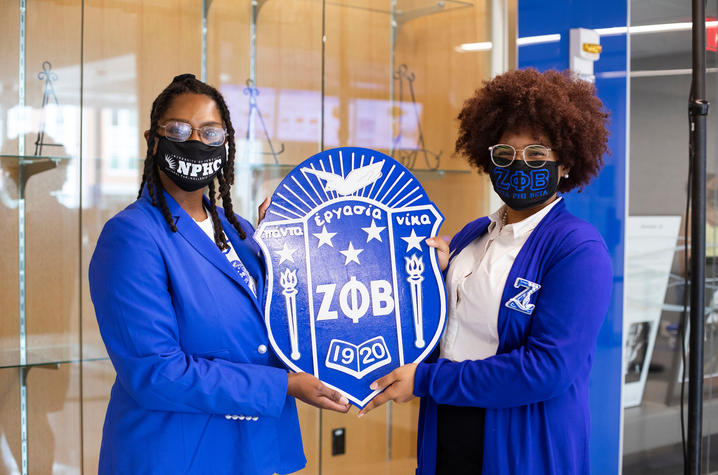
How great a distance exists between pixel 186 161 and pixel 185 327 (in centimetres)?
39

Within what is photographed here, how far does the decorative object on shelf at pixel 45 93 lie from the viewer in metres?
2.59

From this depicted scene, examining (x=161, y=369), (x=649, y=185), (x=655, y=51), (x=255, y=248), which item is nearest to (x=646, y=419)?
(x=649, y=185)

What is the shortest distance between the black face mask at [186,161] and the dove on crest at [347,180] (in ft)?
0.97

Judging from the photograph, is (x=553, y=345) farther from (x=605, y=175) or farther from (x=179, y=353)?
(x=605, y=175)

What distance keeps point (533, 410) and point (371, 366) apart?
1.37ft

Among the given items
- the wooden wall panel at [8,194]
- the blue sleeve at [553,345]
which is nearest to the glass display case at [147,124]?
the wooden wall panel at [8,194]

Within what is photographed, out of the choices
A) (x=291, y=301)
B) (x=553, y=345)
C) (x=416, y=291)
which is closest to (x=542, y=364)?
(x=553, y=345)

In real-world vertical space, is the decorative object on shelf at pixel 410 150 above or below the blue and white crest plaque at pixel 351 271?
above

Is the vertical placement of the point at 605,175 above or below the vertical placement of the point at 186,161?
above

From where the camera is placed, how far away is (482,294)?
1.87 metres

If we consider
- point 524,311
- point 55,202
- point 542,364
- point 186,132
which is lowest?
point 542,364

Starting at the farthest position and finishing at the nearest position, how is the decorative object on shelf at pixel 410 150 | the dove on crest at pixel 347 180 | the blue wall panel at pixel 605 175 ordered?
the decorative object on shelf at pixel 410 150, the blue wall panel at pixel 605 175, the dove on crest at pixel 347 180

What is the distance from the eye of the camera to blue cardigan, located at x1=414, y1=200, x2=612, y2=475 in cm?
174

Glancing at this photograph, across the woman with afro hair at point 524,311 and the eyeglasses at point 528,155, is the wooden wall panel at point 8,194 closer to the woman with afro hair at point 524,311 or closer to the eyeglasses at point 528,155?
the woman with afro hair at point 524,311
